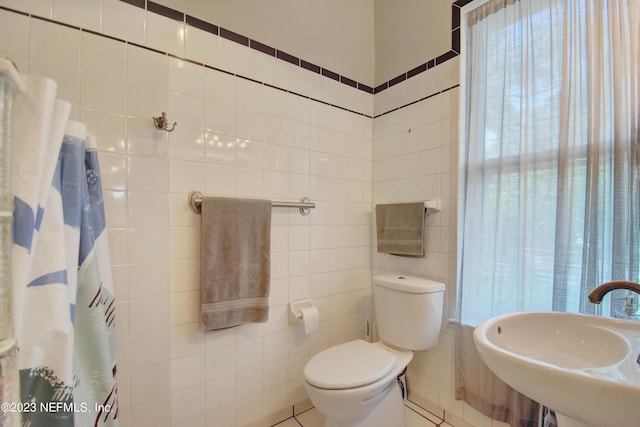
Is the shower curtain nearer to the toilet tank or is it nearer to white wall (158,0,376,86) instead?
white wall (158,0,376,86)

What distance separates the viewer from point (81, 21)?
1096mm

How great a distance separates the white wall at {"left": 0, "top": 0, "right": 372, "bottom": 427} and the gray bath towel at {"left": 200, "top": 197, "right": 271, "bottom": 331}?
8 centimetres

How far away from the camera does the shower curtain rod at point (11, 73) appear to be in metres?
0.43

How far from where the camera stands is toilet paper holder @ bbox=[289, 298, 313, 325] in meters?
1.61

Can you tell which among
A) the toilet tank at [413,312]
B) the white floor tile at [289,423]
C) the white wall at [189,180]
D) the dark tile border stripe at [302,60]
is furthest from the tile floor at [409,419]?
the dark tile border stripe at [302,60]

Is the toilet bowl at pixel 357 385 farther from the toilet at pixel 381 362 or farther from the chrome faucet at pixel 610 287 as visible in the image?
the chrome faucet at pixel 610 287

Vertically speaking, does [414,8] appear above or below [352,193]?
above

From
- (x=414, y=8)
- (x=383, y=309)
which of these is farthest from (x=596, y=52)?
(x=383, y=309)

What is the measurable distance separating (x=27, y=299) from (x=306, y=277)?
128cm

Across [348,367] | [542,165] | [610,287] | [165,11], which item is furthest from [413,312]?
[165,11]

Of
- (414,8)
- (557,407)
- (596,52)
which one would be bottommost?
(557,407)

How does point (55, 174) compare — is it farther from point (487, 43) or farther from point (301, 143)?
point (487, 43)

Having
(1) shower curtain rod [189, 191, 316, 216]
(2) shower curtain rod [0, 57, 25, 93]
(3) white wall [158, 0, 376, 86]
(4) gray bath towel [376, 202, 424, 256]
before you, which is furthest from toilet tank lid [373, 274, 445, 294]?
(2) shower curtain rod [0, 57, 25, 93]

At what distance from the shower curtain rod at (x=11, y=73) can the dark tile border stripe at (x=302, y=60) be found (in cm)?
100
